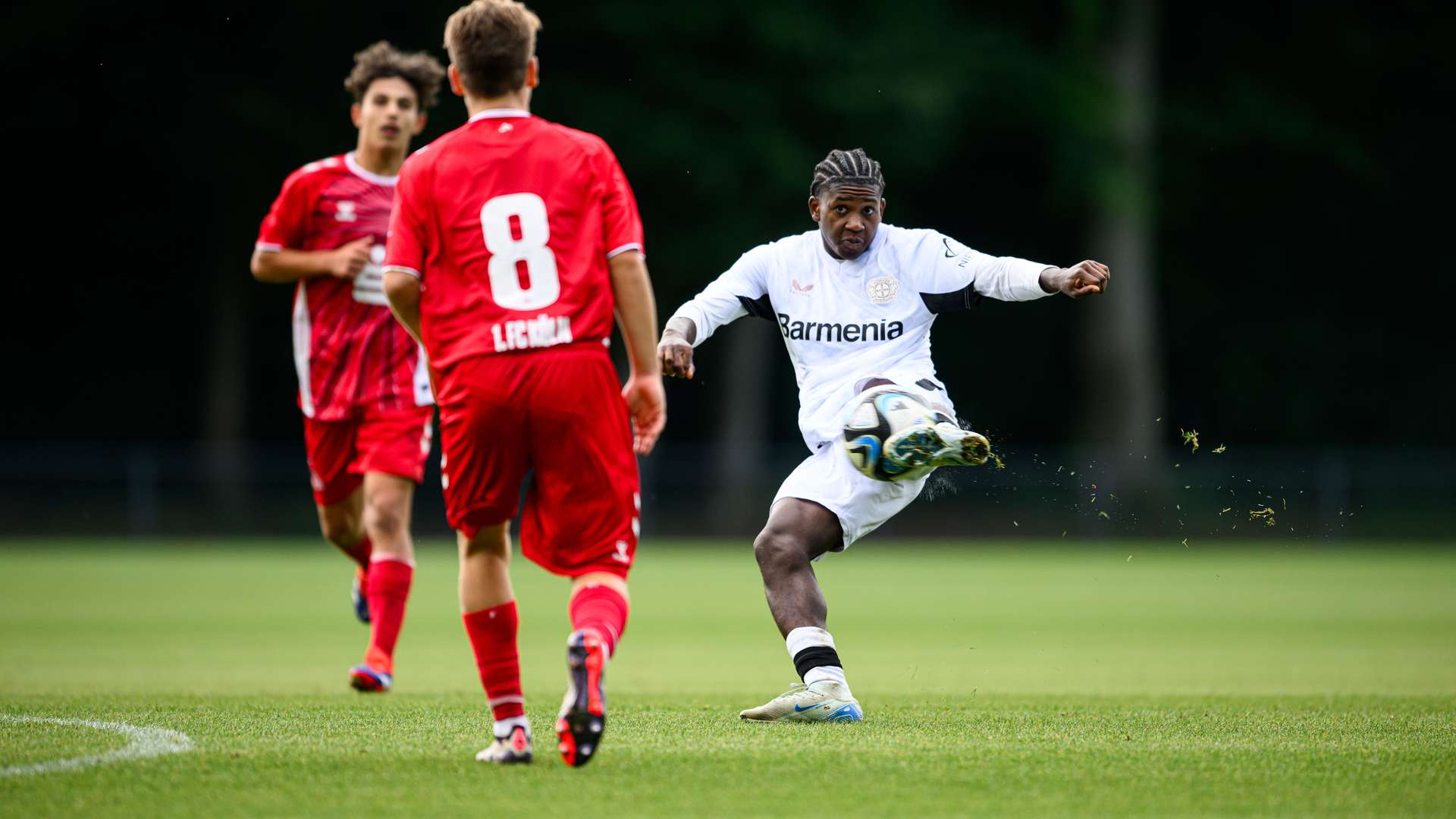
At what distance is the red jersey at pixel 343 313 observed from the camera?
8.06m

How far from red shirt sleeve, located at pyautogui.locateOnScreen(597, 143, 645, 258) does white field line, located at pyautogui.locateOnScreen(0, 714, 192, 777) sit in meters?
2.12

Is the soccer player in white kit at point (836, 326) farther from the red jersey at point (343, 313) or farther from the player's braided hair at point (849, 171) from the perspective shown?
the red jersey at point (343, 313)

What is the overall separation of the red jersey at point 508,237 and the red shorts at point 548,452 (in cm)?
8

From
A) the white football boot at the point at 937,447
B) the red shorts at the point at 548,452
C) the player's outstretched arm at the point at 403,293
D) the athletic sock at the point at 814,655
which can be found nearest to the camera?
the red shorts at the point at 548,452

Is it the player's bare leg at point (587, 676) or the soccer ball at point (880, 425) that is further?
the soccer ball at point (880, 425)

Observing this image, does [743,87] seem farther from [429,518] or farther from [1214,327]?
[1214,327]

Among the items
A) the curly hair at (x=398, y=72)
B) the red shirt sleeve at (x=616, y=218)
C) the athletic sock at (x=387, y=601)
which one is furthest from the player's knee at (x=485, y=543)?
the curly hair at (x=398, y=72)

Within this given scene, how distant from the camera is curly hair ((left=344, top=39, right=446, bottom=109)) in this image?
27.0 ft

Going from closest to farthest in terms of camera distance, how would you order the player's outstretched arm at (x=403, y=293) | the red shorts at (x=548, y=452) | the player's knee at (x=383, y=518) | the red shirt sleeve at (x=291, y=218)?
the red shorts at (x=548, y=452) < the player's outstretched arm at (x=403, y=293) < the player's knee at (x=383, y=518) < the red shirt sleeve at (x=291, y=218)

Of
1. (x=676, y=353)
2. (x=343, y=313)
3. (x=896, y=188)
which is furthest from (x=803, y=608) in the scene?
(x=896, y=188)

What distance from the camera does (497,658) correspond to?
16.8ft

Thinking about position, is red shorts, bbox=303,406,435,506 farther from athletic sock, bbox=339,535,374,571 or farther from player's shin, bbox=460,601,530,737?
player's shin, bbox=460,601,530,737

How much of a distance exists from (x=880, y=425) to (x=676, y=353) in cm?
81

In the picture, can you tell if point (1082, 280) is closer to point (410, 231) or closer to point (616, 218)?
point (616, 218)
